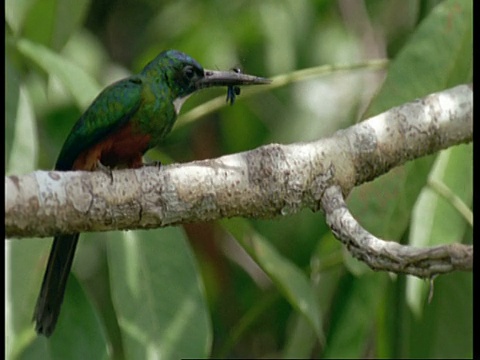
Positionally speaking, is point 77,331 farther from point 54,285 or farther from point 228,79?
point 228,79

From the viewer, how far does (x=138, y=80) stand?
2387 millimetres

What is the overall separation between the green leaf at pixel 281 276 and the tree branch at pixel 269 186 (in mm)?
395

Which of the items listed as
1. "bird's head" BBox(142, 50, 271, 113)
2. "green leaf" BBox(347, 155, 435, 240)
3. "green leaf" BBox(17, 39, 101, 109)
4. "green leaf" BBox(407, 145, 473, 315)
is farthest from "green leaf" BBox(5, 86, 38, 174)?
"green leaf" BBox(407, 145, 473, 315)

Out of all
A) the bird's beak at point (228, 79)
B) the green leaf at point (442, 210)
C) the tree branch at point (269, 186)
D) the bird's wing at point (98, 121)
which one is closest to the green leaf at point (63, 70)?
the bird's wing at point (98, 121)

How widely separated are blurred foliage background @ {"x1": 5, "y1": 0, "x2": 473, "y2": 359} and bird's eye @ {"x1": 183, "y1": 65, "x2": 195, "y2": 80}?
0.67 feet

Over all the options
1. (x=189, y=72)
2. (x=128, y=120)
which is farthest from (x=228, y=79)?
(x=128, y=120)

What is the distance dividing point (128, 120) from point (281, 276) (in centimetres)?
46

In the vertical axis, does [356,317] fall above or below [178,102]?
below

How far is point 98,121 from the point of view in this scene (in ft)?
7.50

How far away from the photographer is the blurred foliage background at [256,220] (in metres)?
2.20

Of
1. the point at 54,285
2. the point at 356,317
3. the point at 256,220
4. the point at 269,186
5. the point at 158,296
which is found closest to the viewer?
the point at 269,186

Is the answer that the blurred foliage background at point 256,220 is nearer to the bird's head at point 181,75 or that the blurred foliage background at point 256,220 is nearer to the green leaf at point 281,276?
the green leaf at point 281,276

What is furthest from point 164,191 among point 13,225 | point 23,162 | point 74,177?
point 23,162
